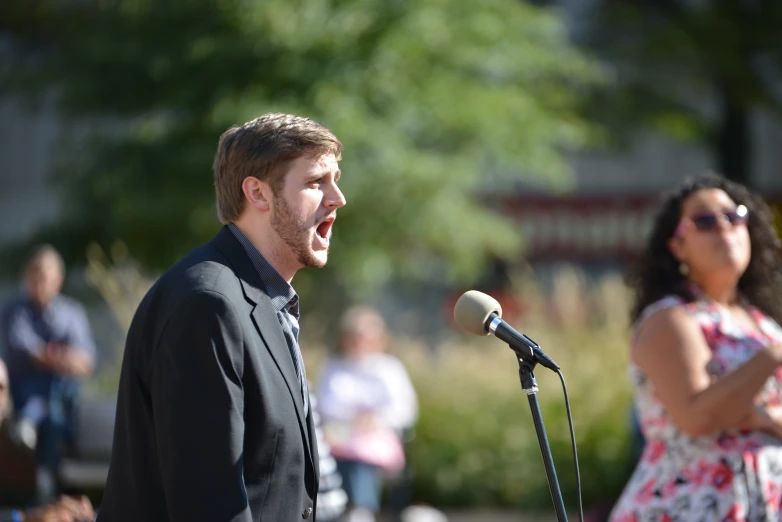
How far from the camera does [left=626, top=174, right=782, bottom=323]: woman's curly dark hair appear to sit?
4.20 m

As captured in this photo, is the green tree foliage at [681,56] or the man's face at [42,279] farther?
the green tree foliage at [681,56]

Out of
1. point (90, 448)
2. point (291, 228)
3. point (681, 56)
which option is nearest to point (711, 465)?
point (291, 228)

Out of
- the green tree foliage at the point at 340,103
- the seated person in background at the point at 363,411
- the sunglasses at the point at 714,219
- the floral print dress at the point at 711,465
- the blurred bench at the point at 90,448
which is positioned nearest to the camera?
the floral print dress at the point at 711,465

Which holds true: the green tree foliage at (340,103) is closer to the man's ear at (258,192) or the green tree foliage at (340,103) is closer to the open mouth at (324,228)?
the open mouth at (324,228)

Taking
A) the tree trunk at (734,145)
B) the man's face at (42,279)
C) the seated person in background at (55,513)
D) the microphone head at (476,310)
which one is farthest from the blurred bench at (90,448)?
the tree trunk at (734,145)

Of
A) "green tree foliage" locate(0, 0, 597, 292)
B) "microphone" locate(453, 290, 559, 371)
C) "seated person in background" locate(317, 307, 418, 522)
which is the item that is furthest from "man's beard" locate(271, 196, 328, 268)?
"green tree foliage" locate(0, 0, 597, 292)

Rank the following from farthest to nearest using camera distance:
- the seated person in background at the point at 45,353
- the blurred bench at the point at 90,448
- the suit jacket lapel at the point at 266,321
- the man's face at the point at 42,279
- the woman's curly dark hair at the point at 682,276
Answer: the man's face at the point at 42,279, the seated person in background at the point at 45,353, the blurred bench at the point at 90,448, the woman's curly dark hair at the point at 682,276, the suit jacket lapel at the point at 266,321

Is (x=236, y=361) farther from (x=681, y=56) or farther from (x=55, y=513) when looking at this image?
(x=681, y=56)

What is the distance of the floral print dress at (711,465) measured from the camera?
3709mm

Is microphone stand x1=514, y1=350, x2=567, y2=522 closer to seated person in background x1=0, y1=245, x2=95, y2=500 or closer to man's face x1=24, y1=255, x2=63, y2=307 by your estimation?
seated person in background x1=0, y1=245, x2=95, y2=500

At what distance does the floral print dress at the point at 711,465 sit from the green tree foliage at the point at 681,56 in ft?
40.4

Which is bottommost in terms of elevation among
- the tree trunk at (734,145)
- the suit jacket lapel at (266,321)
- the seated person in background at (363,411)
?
the tree trunk at (734,145)

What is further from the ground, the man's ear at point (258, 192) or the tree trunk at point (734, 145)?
the man's ear at point (258, 192)

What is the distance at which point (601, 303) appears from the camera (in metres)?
11.5
